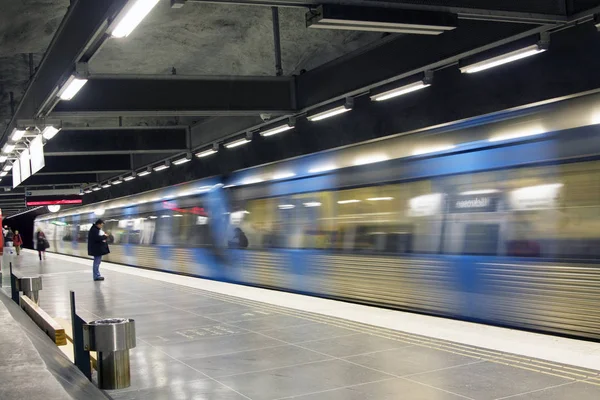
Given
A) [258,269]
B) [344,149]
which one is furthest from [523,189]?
[258,269]

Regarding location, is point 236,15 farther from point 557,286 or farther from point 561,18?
point 557,286

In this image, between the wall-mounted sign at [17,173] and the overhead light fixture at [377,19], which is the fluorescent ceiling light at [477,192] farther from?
the wall-mounted sign at [17,173]

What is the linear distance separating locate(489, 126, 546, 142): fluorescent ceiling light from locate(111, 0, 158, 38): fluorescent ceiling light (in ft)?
14.0

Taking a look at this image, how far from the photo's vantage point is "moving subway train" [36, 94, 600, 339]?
6578 millimetres

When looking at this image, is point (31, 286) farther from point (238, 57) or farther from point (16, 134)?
point (238, 57)

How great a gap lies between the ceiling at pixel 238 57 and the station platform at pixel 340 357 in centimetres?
273

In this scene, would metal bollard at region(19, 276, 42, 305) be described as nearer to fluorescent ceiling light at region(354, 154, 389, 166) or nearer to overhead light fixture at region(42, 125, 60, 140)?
overhead light fixture at region(42, 125, 60, 140)

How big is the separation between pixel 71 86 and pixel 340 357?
4.05 meters

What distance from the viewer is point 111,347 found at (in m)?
5.41

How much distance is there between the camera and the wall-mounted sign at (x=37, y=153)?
421 inches

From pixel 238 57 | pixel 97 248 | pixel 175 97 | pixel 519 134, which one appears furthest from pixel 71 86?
pixel 97 248

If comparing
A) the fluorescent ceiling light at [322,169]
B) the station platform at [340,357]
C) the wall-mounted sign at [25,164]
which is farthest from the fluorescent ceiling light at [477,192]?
the wall-mounted sign at [25,164]

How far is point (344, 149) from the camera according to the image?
34.9 ft

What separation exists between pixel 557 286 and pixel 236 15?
17.7 feet
